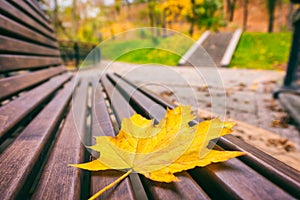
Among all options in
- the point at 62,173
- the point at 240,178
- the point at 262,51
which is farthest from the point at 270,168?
the point at 262,51

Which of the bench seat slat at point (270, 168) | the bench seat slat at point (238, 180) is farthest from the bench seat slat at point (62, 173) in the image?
the bench seat slat at point (270, 168)

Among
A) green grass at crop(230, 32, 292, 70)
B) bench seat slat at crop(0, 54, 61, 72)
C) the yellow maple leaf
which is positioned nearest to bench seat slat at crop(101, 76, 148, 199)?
the yellow maple leaf

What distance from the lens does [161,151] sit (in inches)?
21.5

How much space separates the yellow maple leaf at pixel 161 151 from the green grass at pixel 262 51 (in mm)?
9858

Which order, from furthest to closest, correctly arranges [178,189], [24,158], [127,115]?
[127,115] < [24,158] < [178,189]

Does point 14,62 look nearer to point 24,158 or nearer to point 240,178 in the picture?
point 24,158

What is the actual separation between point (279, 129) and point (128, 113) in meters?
1.97

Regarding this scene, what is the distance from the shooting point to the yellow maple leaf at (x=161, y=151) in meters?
0.51

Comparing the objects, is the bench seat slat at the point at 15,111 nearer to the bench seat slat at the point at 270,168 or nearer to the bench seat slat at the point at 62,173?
the bench seat slat at the point at 62,173

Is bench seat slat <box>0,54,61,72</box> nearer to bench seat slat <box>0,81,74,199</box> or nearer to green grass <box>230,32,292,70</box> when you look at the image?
bench seat slat <box>0,81,74,199</box>

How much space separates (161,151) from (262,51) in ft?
41.4

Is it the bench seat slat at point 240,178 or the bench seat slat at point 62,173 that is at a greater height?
the bench seat slat at point 240,178

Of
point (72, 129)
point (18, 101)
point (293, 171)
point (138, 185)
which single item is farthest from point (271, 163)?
point (18, 101)

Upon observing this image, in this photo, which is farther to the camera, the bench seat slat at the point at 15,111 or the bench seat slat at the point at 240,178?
the bench seat slat at the point at 15,111
